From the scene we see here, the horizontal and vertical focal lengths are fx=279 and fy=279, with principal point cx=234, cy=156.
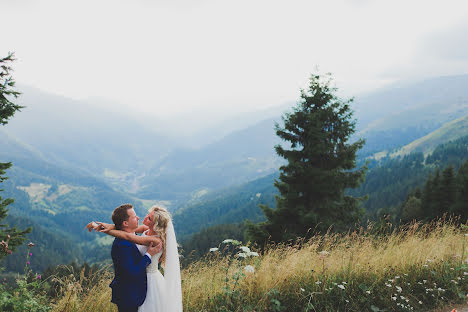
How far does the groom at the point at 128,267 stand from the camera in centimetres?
350

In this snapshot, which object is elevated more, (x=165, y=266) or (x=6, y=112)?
(x=6, y=112)

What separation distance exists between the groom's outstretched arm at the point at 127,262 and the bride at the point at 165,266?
167 mm

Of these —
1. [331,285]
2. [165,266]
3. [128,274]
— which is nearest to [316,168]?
[331,285]

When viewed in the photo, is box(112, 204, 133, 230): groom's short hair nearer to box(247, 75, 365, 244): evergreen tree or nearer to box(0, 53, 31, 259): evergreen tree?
box(0, 53, 31, 259): evergreen tree

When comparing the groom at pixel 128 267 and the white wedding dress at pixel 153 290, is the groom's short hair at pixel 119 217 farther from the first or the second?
the white wedding dress at pixel 153 290

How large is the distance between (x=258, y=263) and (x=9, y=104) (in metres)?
8.36

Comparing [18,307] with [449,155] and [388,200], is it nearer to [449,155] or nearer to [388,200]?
[388,200]

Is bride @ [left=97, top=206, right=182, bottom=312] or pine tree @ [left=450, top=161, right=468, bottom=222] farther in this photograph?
pine tree @ [left=450, top=161, right=468, bottom=222]

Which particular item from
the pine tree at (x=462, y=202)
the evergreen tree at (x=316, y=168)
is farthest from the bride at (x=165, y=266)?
the pine tree at (x=462, y=202)

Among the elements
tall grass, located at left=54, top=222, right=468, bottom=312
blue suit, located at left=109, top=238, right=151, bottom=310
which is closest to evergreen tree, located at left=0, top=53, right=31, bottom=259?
tall grass, located at left=54, top=222, right=468, bottom=312

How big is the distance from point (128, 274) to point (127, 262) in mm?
163

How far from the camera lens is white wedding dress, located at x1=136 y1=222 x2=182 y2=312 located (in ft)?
12.0

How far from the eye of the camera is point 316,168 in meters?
12.7

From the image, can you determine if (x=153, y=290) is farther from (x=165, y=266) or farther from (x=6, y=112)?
(x=6, y=112)
